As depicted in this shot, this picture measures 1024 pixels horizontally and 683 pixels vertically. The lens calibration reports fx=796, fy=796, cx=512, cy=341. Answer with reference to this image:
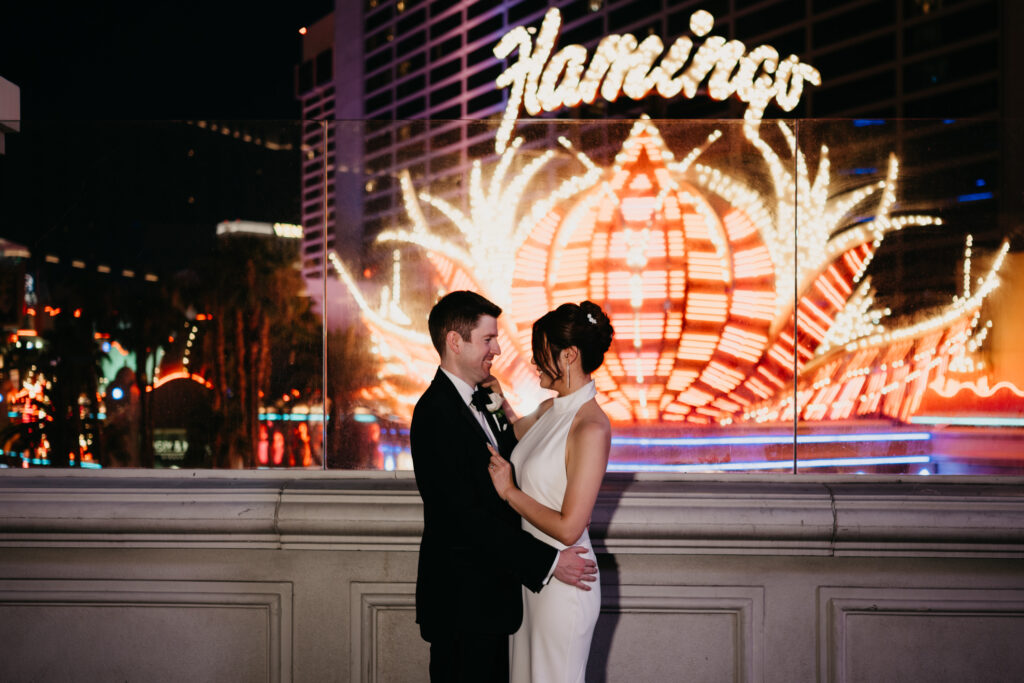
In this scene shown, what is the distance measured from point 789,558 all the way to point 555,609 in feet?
4.42

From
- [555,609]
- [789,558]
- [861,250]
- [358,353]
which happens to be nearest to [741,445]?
[789,558]

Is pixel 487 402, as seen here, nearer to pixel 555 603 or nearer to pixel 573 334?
pixel 573 334

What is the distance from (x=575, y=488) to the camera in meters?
2.43

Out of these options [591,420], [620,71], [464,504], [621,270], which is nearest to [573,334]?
[591,420]

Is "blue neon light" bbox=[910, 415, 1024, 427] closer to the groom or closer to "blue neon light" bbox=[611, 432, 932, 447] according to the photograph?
"blue neon light" bbox=[611, 432, 932, 447]

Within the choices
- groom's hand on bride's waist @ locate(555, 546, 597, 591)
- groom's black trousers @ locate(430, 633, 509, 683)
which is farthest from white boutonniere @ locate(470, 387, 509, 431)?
groom's black trousers @ locate(430, 633, 509, 683)

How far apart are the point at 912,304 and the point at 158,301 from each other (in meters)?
3.55

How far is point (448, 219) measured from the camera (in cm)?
378

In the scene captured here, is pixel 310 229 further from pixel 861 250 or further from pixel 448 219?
pixel 861 250

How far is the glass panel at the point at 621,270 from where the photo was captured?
12.3 feet

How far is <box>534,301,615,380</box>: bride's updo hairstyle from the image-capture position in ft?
8.29

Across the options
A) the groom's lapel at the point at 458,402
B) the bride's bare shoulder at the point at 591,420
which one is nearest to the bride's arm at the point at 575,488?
the bride's bare shoulder at the point at 591,420

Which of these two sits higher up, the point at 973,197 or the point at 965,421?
the point at 973,197

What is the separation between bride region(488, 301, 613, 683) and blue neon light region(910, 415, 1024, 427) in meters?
2.01
